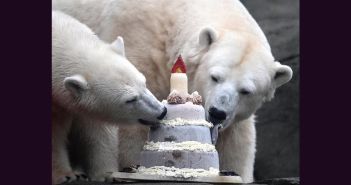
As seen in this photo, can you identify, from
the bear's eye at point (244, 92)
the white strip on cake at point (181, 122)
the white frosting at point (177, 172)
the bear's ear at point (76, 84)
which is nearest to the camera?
the white frosting at point (177, 172)

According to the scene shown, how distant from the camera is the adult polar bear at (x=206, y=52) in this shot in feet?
16.6

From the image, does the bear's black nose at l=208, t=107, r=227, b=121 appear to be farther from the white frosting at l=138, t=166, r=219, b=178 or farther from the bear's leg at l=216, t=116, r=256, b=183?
the bear's leg at l=216, t=116, r=256, b=183

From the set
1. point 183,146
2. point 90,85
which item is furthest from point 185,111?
point 90,85

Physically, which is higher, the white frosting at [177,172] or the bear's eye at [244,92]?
the bear's eye at [244,92]

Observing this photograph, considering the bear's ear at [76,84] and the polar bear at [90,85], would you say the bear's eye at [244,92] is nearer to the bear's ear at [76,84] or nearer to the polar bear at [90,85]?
the polar bear at [90,85]

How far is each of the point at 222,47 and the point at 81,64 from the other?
990mm

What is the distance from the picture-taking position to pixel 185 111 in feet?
14.5

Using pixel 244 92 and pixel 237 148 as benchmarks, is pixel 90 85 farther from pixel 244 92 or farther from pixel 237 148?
pixel 237 148

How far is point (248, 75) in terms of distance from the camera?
16.6 feet

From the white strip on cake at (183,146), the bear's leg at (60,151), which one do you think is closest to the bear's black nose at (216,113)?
the white strip on cake at (183,146)

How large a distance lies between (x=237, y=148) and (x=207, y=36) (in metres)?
0.83

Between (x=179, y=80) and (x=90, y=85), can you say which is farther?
(x=90, y=85)

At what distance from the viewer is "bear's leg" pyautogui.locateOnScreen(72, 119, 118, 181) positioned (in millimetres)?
5164

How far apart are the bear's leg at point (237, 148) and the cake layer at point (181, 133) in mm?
1215
